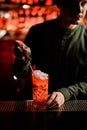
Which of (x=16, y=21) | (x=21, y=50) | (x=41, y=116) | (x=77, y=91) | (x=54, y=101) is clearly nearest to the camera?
(x=41, y=116)

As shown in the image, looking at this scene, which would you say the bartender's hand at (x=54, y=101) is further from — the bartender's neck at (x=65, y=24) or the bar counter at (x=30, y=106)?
the bartender's neck at (x=65, y=24)

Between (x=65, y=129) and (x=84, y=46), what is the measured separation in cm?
107

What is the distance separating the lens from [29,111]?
2.29 meters

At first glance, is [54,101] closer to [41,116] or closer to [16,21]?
[41,116]

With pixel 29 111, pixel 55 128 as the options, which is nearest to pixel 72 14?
pixel 29 111

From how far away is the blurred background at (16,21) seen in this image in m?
6.96

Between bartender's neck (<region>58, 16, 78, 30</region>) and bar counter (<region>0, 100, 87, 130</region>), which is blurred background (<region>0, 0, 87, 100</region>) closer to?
bartender's neck (<region>58, 16, 78, 30</region>)

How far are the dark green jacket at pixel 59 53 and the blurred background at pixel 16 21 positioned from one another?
12.7 ft

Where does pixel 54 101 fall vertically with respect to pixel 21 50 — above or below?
below

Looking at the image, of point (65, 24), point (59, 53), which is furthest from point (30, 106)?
point (65, 24)

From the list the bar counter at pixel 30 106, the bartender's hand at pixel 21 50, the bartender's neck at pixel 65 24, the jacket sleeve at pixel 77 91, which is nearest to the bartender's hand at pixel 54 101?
the bar counter at pixel 30 106

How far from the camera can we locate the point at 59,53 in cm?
290

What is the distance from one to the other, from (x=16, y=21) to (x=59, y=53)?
5.00 metres

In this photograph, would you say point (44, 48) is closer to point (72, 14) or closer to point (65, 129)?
point (72, 14)
